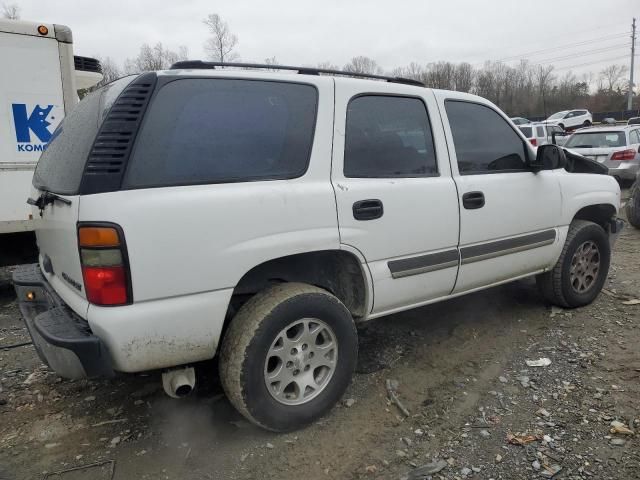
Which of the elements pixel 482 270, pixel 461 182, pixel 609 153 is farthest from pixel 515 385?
pixel 609 153

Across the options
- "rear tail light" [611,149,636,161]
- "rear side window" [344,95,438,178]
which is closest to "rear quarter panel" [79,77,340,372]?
"rear side window" [344,95,438,178]

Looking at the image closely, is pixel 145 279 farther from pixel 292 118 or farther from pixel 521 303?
pixel 521 303

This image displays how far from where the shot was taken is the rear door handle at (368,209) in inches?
111

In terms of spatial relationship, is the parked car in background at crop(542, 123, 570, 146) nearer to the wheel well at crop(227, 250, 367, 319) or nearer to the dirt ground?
the dirt ground

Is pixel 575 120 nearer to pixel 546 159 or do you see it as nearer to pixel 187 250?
pixel 546 159

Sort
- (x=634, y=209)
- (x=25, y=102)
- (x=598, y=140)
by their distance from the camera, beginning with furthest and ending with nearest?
(x=598, y=140), (x=634, y=209), (x=25, y=102)

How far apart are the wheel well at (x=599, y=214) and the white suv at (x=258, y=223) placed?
112 centimetres

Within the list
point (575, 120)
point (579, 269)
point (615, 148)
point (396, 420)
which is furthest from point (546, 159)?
point (575, 120)

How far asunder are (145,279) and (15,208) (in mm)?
3438

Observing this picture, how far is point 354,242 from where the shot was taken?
2822 millimetres

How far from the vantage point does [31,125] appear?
4949 millimetres

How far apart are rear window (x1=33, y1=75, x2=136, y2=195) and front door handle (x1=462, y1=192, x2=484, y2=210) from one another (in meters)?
2.12

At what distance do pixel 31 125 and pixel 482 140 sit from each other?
13.9 feet

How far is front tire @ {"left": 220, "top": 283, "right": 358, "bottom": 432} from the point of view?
8.27ft
